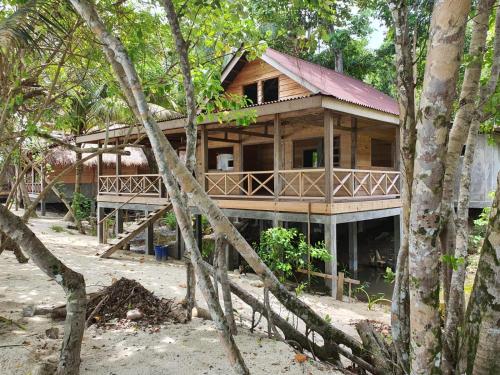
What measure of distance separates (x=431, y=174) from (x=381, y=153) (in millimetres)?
13551

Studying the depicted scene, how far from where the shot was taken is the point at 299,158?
14289 millimetres

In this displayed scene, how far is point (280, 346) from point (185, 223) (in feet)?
6.04

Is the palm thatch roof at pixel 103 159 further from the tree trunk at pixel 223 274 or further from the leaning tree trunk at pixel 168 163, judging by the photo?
the tree trunk at pixel 223 274

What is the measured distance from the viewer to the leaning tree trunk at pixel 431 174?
215 centimetres

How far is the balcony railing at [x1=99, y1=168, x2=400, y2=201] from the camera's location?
32.6ft

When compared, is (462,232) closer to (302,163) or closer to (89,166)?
(302,163)

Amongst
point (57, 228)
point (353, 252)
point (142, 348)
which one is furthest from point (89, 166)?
point (142, 348)

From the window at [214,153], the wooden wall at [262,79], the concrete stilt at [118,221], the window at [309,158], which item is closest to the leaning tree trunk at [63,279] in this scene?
the wooden wall at [262,79]

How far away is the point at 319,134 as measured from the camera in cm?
1319

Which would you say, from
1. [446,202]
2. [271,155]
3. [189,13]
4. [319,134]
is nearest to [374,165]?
[319,134]

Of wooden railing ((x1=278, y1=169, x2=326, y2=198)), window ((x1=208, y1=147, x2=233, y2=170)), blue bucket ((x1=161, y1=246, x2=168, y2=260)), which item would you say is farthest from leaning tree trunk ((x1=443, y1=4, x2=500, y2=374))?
window ((x1=208, y1=147, x2=233, y2=170))

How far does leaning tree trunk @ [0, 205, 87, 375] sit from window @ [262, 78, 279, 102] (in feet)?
36.6

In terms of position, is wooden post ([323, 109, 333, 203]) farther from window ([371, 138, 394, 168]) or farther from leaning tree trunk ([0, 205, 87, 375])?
leaning tree trunk ([0, 205, 87, 375])

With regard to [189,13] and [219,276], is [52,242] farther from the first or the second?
[219,276]
